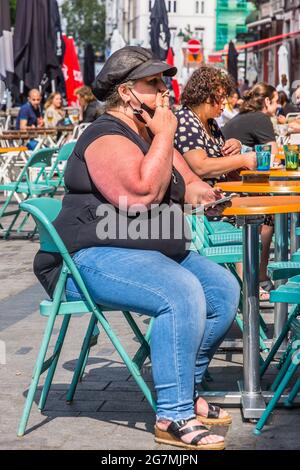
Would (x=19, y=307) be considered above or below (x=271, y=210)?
below

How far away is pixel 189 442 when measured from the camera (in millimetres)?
4289

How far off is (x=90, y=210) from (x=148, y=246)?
28 centimetres

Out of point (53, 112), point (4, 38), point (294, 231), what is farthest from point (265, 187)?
point (53, 112)

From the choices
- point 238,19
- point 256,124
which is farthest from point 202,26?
point 256,124

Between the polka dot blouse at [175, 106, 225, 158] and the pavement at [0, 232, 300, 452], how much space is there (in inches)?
43.6

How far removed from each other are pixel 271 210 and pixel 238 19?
85.3 m

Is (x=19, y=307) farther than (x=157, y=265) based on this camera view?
Yes

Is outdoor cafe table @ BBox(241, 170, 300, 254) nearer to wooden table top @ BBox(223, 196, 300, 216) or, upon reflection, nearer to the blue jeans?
wooden table top @ BBox(223, 196, 300, 216)

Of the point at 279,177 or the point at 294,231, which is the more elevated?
the point at 279,177

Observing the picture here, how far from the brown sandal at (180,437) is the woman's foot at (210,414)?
0.24 meters

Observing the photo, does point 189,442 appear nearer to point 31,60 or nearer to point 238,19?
point 31,60

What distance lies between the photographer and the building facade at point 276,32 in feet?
159

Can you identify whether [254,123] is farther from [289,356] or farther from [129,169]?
[129,169]

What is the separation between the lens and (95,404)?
5.02 metres
